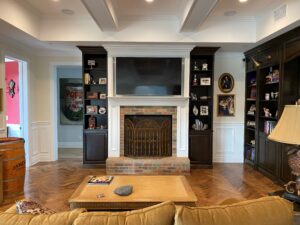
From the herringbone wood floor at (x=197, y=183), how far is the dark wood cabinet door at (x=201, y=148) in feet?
0.79

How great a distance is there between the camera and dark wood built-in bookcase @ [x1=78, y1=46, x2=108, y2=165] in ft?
16.3

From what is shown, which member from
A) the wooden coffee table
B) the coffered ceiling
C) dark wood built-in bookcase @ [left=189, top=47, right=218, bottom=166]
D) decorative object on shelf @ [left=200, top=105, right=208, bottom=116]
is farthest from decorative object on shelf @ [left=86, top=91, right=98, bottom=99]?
the wooden coffee table

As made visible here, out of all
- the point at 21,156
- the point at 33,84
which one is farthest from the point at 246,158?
the point at 33,84

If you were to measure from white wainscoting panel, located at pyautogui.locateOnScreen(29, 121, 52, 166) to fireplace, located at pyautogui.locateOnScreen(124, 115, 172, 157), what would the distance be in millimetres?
1959

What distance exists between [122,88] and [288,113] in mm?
3558

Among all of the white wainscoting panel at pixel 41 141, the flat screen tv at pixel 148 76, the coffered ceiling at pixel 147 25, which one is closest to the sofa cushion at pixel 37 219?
the coffered ceiling at pixel 147 25

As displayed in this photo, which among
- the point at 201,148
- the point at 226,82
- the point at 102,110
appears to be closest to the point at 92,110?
the point at 102,110

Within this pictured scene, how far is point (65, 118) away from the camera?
7141 mm

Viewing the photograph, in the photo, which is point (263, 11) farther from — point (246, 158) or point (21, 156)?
point (21, 156)

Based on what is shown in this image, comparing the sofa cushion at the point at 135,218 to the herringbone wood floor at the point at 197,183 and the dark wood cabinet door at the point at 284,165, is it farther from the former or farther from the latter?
the dark wood cabinet door at the point at 284,165

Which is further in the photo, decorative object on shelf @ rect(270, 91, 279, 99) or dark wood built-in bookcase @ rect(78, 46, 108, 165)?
dark wood built-in bookcase @ rect(78, 46, 108, 165)

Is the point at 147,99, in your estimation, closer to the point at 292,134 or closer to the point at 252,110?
the point at 252,110

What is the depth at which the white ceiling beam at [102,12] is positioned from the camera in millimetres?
2994

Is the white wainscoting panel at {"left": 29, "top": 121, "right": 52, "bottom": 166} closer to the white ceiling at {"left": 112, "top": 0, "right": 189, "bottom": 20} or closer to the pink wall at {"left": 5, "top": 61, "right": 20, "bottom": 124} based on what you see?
the pink wall at {"left": 5, "top": 61, "right": 20, "bottom": 124}
